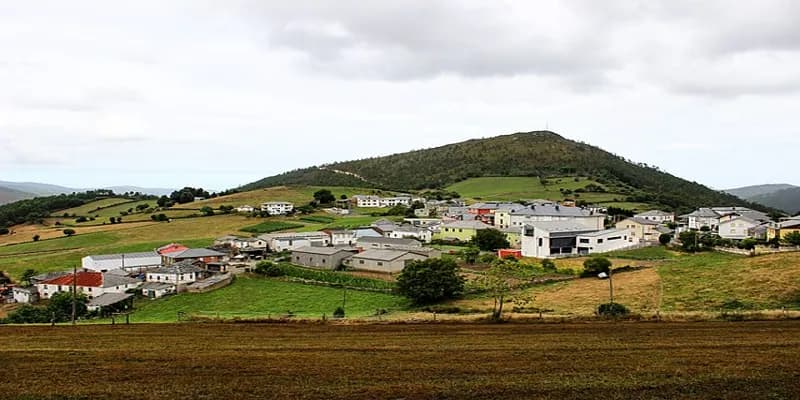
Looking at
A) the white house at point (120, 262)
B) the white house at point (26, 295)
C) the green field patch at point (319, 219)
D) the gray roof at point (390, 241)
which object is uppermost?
the green field patch at point (319, 219)

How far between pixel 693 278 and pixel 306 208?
7364 centimetres

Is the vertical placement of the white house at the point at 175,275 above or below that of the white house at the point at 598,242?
below

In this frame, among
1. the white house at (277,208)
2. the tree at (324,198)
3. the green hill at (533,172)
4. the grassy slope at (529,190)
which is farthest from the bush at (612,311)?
the tree at (324,198)

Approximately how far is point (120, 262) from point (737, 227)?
74.9 metres

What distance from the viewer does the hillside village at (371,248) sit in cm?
5072

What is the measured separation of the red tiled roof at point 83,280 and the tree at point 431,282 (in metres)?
29.5

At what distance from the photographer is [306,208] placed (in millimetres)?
101312

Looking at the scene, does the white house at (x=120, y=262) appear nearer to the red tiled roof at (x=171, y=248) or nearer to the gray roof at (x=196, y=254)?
the red tiled roof at (x=171, y=248)

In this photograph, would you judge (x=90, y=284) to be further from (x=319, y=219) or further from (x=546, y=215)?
(x=546, y=215)

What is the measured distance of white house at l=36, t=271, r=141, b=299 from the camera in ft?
164

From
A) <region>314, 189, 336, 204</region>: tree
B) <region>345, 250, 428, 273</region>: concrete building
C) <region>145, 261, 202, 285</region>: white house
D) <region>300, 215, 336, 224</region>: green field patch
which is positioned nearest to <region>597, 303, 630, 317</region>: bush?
<region>345, 250, 428, 273</region>: concrete building

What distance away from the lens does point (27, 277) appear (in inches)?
2184

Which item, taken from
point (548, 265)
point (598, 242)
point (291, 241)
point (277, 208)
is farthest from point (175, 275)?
point (277, 208)

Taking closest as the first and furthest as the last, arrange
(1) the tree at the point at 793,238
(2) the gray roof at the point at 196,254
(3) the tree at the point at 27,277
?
(1) the tree at the point at 793,238 → (3) the tree at the point at 27,277 → (2) the gray roof at the point at 196,254
